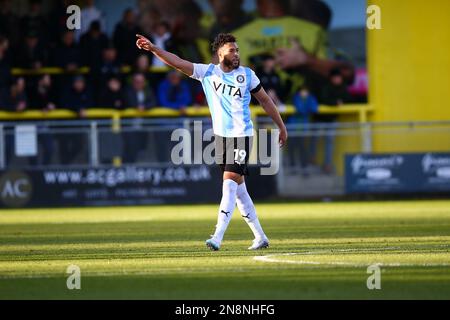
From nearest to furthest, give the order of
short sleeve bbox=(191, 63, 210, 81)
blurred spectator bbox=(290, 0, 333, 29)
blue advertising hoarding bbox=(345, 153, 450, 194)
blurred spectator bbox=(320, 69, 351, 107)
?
short sleeve bbox=(191, 63, 210, 81) < blue advertising hoarding bbox=(345, 153, 450, 194) < blurred spectator bbox=(320, 69, 351, 107) < blurred spectator bbox=(290, 0, 333, 29)

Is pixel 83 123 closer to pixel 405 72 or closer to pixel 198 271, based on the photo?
pixel 405 72

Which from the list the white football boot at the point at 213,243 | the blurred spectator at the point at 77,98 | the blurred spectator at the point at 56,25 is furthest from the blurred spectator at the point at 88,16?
the white football boot at the point at 213,243

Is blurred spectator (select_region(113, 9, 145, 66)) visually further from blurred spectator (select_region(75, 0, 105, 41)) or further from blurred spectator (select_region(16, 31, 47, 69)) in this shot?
blurred spectator (select_region(16, 31, 47, 69))

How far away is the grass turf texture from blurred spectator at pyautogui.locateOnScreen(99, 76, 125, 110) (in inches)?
316

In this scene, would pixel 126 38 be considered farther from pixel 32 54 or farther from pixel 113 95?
pixel 32 54

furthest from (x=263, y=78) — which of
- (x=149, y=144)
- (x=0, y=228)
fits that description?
(x=0, y=228)

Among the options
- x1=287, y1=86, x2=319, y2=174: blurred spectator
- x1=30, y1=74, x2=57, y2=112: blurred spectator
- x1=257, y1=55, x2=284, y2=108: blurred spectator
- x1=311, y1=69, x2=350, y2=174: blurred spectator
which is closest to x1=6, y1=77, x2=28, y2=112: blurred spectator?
x1=30, y1=74, x2=57, y2=112: blurred spectator

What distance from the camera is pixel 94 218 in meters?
20.1

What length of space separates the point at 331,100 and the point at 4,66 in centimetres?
842

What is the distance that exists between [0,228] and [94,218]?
2.94 m

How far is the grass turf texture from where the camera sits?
8633 mm

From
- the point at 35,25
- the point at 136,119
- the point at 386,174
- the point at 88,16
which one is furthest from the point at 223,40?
the point at 88,16

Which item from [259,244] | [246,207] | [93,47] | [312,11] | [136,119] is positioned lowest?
[259,244]

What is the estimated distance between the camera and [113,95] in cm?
2742
